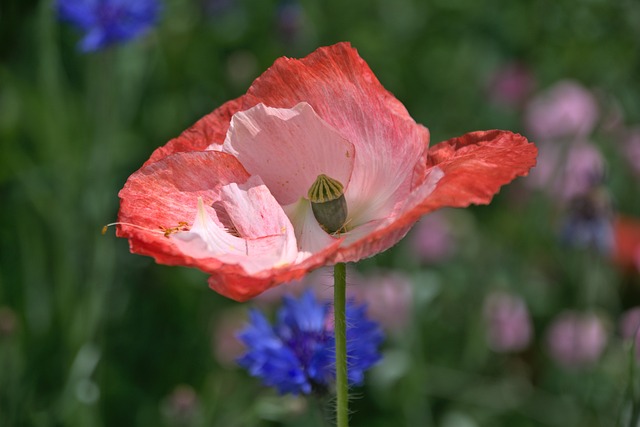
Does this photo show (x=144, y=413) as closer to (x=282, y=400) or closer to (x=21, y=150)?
(x=282, y=400)

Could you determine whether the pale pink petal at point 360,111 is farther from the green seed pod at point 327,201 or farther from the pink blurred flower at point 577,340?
the pink blurred flower at point 577,340

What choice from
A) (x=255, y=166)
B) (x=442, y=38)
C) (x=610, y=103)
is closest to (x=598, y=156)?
(x=610, y=103)

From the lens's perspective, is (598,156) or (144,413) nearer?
(144,413)

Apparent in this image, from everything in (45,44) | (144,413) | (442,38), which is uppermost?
(442,38)

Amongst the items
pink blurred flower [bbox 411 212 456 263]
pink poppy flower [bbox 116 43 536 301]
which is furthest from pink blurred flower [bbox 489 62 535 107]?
pink poppy flower [bbox 116 43 536 301]

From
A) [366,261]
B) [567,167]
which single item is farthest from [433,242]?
[567,167]
